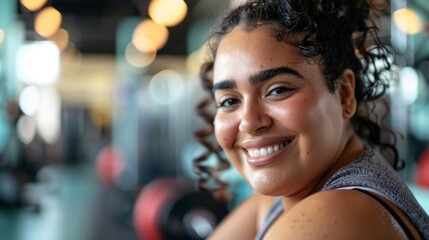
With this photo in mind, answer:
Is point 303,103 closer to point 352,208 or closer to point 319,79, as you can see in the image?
point 319,79

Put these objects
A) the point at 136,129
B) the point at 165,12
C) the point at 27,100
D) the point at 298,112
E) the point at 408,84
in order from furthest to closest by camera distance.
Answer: the point at 136,129 → the point at 27,100 → the point at 165,12 → the point at 408,84 → the point at 298,112

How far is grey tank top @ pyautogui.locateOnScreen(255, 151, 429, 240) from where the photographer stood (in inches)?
34.5

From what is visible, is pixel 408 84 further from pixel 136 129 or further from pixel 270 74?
pixel 136 129

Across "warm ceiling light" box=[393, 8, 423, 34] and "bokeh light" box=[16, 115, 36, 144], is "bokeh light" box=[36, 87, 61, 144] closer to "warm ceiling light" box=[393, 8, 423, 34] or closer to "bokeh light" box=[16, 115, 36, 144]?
"bokeh light" box=[16, 115, 36, 144]

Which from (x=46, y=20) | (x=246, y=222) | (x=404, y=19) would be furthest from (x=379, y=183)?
(x=46, y=20)

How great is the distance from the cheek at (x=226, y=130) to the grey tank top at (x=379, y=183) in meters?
0.20

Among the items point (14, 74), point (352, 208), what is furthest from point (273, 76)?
point (14, 74)

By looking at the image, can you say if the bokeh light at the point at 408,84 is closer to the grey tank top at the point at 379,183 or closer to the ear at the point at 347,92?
the ear at the point at 347,92

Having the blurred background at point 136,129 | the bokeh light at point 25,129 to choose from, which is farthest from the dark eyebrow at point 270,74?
the bokeh light at point 25,129

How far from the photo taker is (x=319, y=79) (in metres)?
0.99

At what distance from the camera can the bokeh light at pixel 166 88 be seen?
7.22 metres

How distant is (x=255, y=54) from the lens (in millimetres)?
980

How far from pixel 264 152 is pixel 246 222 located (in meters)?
0.44

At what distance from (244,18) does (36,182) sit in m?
A: 6.43
